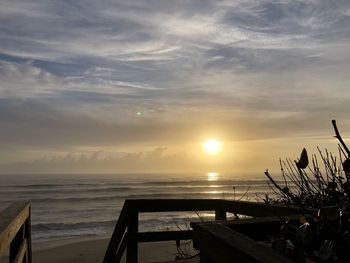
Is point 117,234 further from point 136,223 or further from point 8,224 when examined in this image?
point 8,224

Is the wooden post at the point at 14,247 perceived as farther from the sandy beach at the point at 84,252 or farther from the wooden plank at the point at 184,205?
the sandy beach at the point at 84,252

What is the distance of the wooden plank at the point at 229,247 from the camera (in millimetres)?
1255

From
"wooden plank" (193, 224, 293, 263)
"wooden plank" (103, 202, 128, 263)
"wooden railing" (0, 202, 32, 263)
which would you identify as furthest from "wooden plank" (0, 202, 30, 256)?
"wooden plank" (103, 202, 128, 263)

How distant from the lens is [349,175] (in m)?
1.91

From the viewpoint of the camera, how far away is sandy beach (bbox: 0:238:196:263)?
1356 centimetres

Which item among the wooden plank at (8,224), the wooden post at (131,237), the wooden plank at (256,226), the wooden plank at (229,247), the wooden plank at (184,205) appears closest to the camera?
the wooden plank at (229,247)

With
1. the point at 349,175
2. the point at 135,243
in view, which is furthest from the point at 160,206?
the point at 349,175

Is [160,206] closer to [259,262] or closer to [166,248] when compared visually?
[259,262]

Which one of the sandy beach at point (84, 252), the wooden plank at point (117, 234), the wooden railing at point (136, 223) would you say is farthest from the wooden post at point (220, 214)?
the sandy beach at point (84, 252)

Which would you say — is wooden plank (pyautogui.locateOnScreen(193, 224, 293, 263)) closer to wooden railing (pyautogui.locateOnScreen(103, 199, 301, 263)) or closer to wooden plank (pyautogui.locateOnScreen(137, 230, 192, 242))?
wooden railing (pyautogui.locateOnScreen(103, 199, 301, 263))

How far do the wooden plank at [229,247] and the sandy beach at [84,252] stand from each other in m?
11.3

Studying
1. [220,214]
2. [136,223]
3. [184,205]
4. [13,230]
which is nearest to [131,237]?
[136,223]

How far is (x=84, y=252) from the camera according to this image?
1476 cm

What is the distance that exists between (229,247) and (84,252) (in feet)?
47.1
